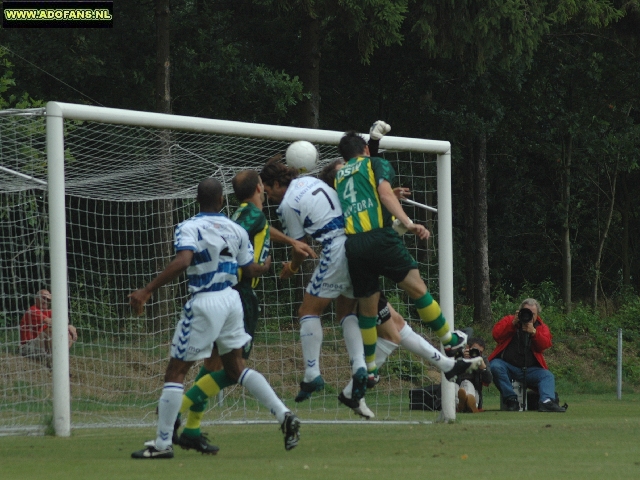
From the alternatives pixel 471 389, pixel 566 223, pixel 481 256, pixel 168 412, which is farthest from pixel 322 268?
pixel 566 223

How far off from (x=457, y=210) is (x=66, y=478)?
90.2ft

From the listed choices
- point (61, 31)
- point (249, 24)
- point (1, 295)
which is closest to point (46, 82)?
point (61, 31)

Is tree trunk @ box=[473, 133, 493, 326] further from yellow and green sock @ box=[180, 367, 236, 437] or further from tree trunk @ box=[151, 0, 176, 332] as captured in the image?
yellow and green sock @ box=[180, 367, 236, 437]

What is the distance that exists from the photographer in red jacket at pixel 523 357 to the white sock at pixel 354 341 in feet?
15.8

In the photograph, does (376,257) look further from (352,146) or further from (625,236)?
(625,236)

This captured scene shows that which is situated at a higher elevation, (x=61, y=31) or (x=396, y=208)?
(x=61, y=31)

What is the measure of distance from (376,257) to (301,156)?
4.91 feet

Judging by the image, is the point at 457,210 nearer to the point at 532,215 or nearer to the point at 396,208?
the point at 532,215

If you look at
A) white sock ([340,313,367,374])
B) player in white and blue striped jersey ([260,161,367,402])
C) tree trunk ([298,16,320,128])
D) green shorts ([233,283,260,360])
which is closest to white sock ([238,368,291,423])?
green shorts ([233,283,260,360])

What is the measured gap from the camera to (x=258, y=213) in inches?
313

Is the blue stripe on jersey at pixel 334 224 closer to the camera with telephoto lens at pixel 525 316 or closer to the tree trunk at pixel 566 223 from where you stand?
the camera with telephoto lens at pixel 525 316

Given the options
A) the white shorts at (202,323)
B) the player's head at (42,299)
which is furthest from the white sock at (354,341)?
the player's head at (42,299)

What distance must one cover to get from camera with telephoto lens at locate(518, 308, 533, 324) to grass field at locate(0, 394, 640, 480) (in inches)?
127

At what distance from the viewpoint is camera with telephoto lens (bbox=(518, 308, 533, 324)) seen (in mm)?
13453
